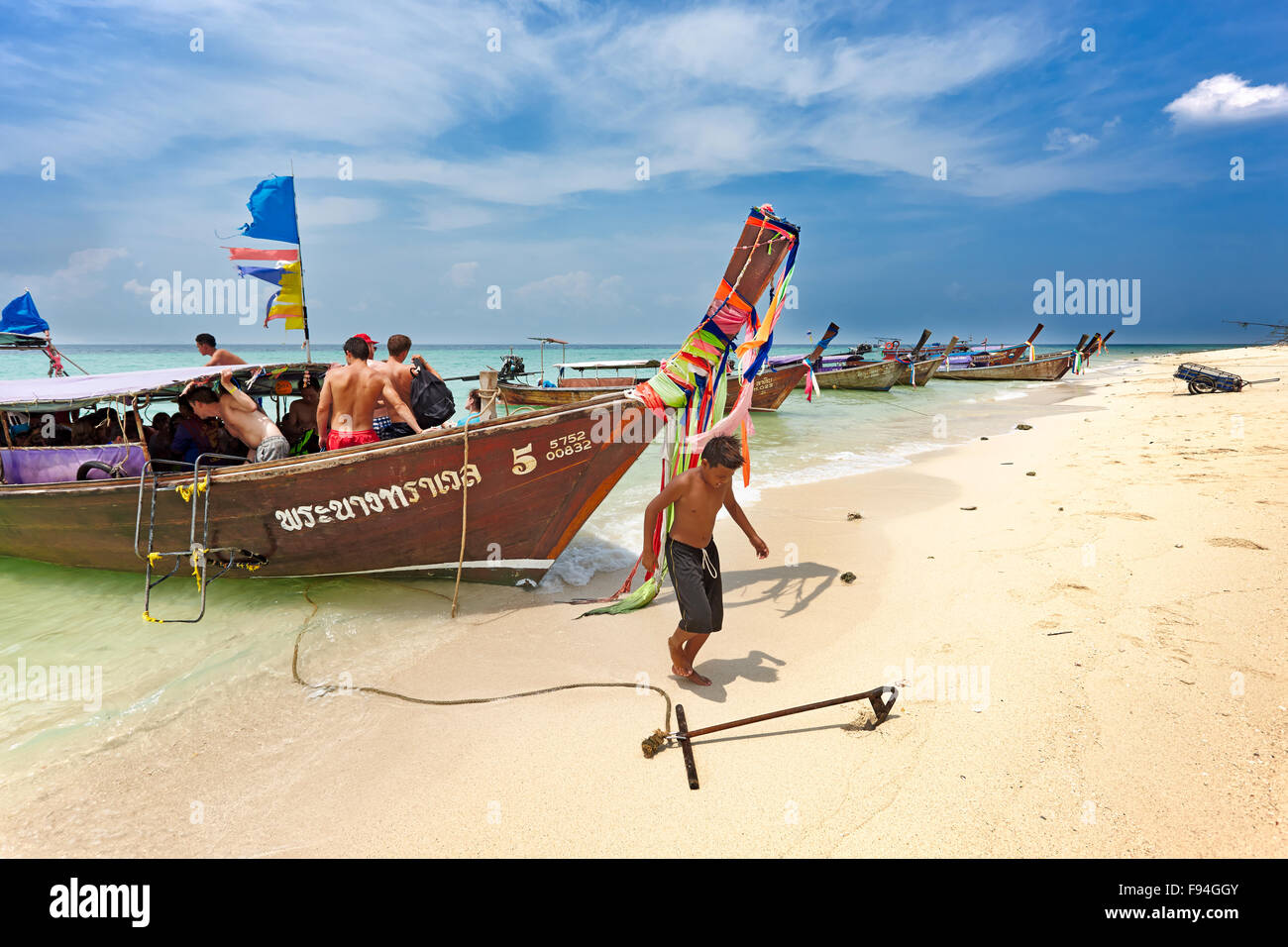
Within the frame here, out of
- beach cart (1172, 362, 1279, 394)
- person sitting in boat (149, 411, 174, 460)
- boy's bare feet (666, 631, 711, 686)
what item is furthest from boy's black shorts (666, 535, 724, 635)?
beach cart (1172, 362, 1279, 394)

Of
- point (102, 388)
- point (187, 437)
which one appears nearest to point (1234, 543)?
point (187, 437)

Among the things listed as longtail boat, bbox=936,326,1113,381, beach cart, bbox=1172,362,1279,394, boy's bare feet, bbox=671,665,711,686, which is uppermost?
longtail boat, bbox=936,326,1113,381

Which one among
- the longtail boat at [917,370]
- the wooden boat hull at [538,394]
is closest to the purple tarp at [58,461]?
the wooden boat hull at [538,394]

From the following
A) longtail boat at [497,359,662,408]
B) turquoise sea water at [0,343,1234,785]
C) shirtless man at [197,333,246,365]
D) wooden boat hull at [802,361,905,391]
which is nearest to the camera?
turquoise sea water at [0,343,1234,785]

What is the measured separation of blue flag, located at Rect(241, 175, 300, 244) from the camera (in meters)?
6.90

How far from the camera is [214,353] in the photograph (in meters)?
7.12

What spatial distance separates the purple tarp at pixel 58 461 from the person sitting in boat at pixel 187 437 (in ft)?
1.05

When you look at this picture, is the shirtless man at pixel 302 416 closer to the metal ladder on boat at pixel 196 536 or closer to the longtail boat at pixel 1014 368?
the metal ladder on boat at pixel 196 536

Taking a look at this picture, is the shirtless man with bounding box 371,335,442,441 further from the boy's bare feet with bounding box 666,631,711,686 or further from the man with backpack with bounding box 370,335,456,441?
the boy's bare feet with bounding box 666,631,711,686

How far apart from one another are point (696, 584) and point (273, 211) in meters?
6.87

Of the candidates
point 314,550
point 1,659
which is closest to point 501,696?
point 314,550

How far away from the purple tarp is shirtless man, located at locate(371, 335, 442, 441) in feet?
8.34

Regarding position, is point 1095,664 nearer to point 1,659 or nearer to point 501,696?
point 501,696

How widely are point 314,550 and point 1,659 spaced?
8.57 feet
